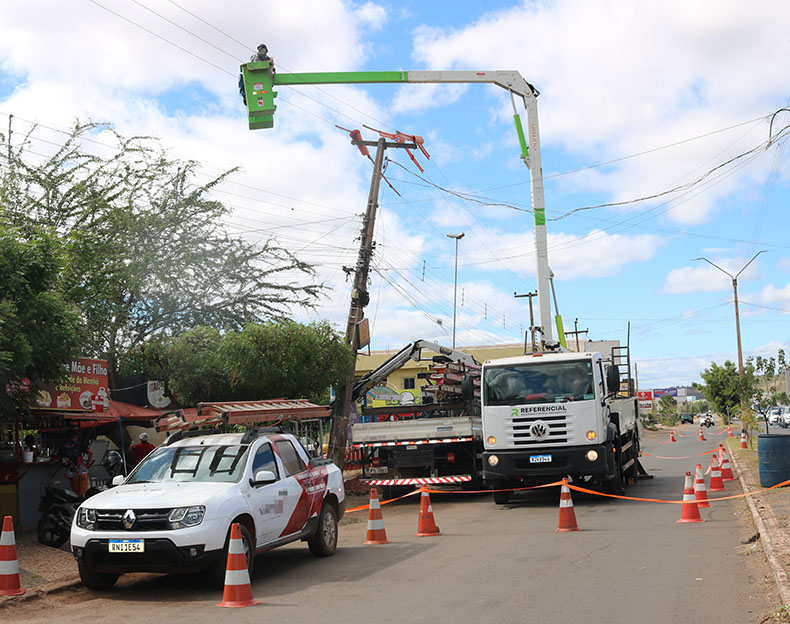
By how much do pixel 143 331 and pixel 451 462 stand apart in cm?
1016

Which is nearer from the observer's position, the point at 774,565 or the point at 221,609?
the point at 221,609

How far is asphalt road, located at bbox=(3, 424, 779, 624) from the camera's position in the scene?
759cm

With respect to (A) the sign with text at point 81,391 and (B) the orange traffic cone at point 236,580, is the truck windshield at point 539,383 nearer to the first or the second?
(A) the sign with text at point 81,391

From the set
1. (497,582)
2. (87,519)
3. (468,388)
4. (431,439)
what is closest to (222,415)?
(87,519)

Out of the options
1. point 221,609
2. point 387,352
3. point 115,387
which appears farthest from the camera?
point 387,352

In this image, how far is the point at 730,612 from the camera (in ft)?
24.1

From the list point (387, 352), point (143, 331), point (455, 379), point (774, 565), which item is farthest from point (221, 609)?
point (387, 352)

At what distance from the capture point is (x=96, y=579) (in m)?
9.16

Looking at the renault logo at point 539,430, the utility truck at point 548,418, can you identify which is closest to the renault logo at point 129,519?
the utility truck at point 548,418

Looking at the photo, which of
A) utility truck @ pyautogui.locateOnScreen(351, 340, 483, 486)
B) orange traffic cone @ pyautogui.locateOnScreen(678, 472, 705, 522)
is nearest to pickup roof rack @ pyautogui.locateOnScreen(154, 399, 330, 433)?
utility truck @ pyautogui.locateOnScreen(351, 340, 483, 486)

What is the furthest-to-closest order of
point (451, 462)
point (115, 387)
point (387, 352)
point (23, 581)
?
point (387, 352) < point (115, 387) < point (451, 462) < point (23, 581)

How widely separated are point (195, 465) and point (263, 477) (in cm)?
96

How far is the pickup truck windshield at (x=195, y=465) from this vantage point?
9.83 metres

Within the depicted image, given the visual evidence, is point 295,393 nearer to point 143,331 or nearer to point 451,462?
point 451,462
